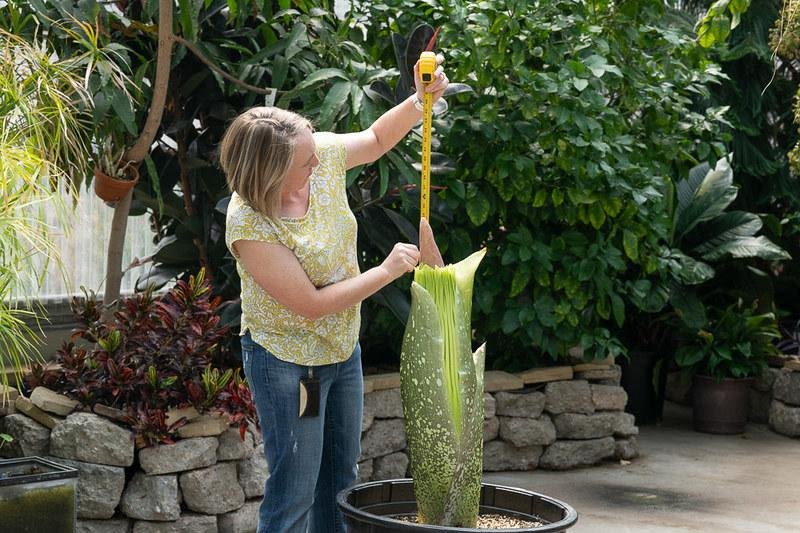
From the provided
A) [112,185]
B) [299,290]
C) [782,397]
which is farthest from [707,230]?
[299,290]

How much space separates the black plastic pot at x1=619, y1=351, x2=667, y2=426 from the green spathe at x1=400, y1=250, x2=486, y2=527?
401 centimetres

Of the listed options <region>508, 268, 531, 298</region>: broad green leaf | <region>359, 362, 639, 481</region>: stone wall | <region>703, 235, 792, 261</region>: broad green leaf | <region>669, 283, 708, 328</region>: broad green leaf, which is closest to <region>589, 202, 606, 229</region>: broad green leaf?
<region>508, 268, 531, 298</region>: broad green leaf

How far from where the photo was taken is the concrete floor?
4.42 metres

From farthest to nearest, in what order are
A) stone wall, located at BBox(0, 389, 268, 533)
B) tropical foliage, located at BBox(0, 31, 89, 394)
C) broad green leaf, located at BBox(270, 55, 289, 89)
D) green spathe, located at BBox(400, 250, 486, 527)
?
broad green leaf, located at BBox(270, 55, 289, 89) → stone wall, located at BBox(0, 389, 268, 533) → tropical foliage, located at BBox(0, 31, 89, 394) → green spathe, located at BBox(400, 250, 486, 527)

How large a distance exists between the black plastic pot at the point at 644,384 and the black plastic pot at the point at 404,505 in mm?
3818

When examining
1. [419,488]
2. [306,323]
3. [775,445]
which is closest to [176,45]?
[306,323]

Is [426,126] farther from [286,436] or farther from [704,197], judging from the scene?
[704,197]

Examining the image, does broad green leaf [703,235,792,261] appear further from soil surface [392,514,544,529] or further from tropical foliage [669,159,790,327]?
soil surface [392,514,544,529]

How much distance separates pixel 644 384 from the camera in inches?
243

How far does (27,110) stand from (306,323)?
125 centimetres

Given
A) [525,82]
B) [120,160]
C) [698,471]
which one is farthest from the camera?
[698,471]

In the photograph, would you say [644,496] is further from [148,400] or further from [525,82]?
[148,400]

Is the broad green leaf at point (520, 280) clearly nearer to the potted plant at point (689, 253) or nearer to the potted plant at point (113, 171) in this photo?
the potted plant at point (689, 253)

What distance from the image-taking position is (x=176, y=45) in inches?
171
